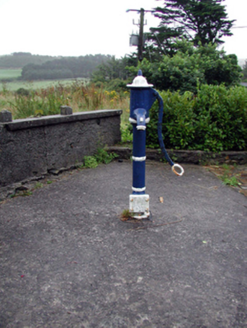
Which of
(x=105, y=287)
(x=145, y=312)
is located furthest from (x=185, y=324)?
(x=105, y=287)

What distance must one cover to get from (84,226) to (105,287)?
0.95 m

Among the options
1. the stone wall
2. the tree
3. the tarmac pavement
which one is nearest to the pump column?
the tarmac pavement

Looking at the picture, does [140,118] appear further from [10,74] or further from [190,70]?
[10,74]

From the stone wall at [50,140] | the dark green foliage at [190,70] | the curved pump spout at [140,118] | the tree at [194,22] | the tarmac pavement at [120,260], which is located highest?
the tree at [194,22]

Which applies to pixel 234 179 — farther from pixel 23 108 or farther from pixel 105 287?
pixel 23 108

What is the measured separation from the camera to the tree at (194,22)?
27500mm

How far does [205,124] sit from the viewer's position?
5.17 meters

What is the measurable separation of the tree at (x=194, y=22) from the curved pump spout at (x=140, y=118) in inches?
1031

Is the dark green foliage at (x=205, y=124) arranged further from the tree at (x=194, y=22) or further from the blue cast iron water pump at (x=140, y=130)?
the tree at (x=194, y=22)

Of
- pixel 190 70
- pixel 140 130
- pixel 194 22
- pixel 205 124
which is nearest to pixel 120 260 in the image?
pixel 140 130

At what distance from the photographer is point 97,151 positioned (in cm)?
520

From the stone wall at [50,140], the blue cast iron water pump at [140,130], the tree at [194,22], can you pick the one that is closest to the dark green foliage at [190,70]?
the stone wall at [50,140]

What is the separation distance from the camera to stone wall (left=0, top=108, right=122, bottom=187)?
3.69 metres

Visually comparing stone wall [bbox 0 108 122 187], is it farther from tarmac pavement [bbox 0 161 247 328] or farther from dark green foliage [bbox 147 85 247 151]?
dark green foliage [bbox 147 85 247 151]
